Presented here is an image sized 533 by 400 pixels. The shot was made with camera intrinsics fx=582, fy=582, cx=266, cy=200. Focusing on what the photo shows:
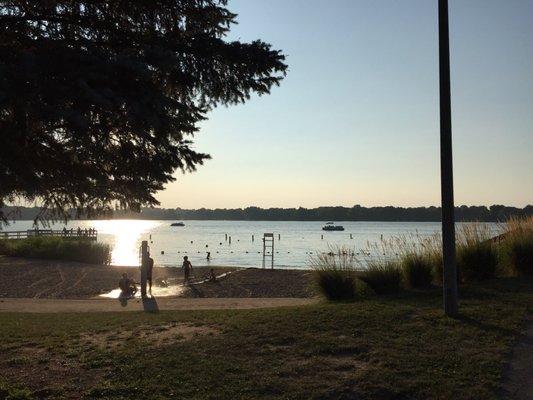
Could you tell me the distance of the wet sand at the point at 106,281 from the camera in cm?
2102

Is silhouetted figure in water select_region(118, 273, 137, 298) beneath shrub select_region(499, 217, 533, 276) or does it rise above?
beneath

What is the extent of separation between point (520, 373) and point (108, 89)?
5.16 metres

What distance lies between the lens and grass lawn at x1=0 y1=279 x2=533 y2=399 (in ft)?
19.7

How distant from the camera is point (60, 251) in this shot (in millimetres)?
34156

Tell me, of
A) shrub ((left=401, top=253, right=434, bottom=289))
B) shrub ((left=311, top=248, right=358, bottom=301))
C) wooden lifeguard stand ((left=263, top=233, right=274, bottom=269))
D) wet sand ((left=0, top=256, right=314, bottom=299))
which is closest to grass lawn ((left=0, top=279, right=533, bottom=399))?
shrub ((left=311, top=248, right=358, bottom=301))

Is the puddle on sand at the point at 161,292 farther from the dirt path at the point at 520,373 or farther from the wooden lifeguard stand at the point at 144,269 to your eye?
the dirt path at the point at 520,373

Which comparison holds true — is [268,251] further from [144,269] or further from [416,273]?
[416,273]

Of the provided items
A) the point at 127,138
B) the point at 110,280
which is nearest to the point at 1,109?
the point at 127,138

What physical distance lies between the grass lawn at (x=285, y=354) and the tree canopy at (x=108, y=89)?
211cm

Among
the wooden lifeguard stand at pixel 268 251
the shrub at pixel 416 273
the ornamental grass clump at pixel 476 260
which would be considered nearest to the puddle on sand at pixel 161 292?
the shrub at pixel 416 273

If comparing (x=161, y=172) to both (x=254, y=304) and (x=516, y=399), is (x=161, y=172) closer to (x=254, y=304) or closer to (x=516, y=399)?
(x=516, y=399)

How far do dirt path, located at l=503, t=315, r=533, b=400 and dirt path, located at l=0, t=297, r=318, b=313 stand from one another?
6997mm

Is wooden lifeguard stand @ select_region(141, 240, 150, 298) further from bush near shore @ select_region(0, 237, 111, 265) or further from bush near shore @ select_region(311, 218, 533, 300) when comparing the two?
bush near shore @ select_region(0, 237, 111, 265)

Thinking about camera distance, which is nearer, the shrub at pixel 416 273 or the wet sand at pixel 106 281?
the shrub at pixel 416 273
